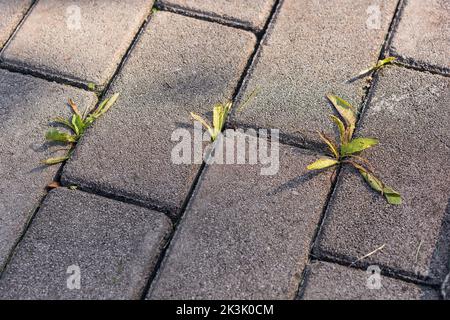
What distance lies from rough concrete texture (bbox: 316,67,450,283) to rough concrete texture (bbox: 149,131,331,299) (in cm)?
9

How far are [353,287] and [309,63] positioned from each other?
917 mm

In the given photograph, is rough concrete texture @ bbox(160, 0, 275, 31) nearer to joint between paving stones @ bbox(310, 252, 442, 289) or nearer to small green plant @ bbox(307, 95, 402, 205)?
small green plant @ bbox(307, 95, 402, 205)

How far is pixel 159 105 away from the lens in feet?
7.35

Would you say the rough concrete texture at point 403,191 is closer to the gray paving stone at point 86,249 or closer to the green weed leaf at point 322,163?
the green weed leaf at point 322,163

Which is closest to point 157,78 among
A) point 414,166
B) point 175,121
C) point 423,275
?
point 175,121

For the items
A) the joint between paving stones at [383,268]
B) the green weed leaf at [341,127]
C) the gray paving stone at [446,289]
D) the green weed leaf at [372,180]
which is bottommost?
the gray paving stone at [446,289]

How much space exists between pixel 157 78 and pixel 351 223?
92cm

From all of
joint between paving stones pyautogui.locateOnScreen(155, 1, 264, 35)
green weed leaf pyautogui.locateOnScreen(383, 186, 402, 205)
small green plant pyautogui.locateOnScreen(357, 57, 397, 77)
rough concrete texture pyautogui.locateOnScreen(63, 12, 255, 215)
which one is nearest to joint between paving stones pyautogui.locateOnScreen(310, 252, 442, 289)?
green weed leaf pyautogui.locateOnScreen(383, 186, 402, 205)

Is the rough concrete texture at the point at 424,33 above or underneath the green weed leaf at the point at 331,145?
above

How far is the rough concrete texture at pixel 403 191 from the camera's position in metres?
1.88

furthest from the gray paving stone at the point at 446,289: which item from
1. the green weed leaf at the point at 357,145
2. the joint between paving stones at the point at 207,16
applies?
the joint between paving stones at the point at 207,16

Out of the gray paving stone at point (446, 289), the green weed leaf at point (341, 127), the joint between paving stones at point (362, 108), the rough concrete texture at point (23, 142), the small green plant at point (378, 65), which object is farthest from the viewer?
the small green plant at point (378, 65)

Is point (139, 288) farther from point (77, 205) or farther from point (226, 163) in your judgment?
point (226, 163)

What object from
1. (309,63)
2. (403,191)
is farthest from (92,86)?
(403,191)
